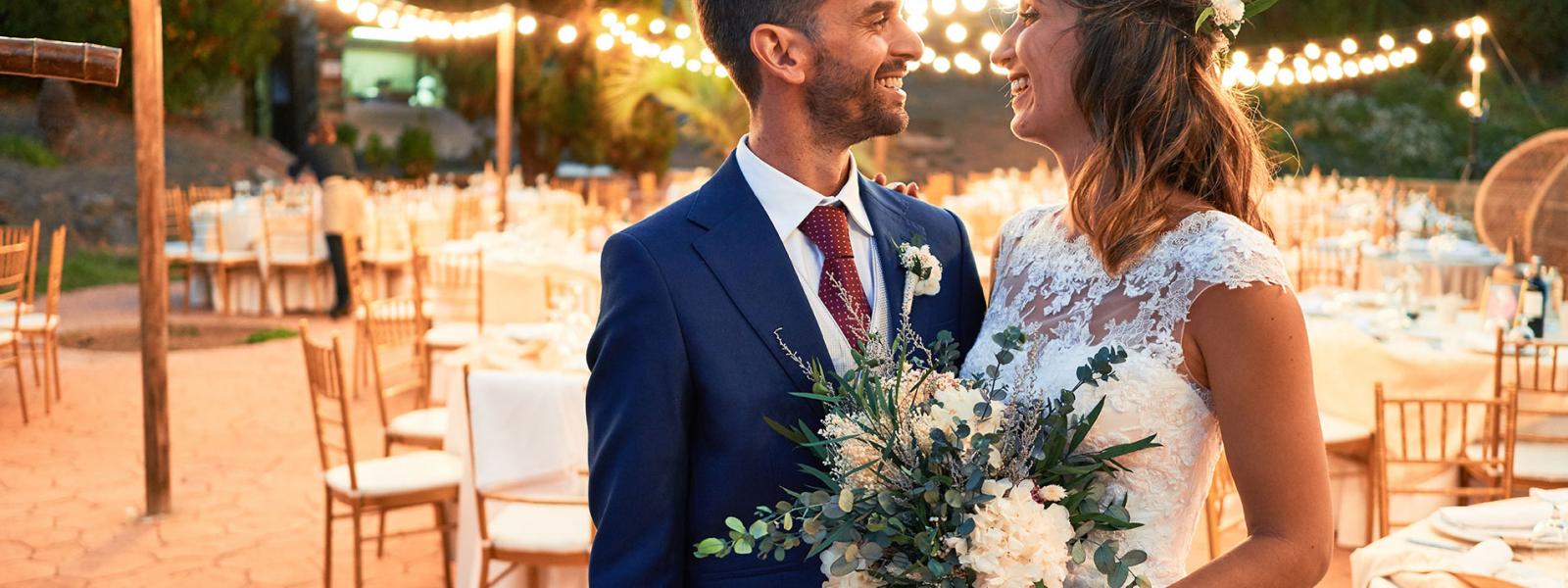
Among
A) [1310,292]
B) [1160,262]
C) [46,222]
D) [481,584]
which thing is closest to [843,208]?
[1160,262]

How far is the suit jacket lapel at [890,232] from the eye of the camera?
1809mm

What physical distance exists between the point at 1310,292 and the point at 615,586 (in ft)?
20.1

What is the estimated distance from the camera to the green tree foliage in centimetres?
1528

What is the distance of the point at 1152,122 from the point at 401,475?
3.49m

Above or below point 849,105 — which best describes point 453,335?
below

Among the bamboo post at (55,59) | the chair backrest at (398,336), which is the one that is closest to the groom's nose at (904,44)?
the bamboo post at (55,59)

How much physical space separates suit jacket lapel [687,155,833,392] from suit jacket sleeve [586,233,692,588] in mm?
100

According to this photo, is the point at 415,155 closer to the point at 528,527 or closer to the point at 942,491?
the point at 528,527

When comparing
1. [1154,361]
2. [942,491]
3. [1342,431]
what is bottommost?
[1342,431]

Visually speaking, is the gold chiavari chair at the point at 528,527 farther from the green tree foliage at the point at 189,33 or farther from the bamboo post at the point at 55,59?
the green tree foliage at the point at 189,33

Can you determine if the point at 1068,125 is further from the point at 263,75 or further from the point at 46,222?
the point at 263,75

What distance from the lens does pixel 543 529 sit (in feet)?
13.3

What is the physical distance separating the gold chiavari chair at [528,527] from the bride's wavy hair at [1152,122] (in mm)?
2342

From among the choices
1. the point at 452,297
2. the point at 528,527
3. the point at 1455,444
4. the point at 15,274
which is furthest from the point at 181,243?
the point at 1455,444
